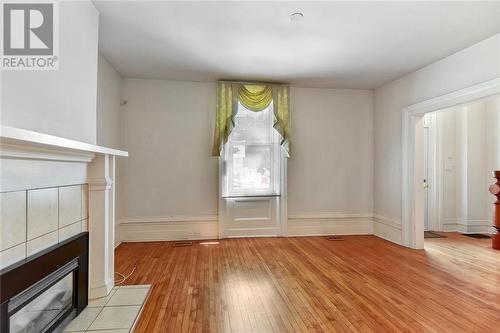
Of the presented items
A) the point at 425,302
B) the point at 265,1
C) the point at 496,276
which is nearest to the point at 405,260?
the point at 496,276

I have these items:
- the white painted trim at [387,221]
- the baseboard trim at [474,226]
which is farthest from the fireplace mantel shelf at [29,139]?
the baseboard trim at [474,226]

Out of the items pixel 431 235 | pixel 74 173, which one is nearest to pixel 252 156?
pixel 74 173

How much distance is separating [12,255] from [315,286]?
2372mm

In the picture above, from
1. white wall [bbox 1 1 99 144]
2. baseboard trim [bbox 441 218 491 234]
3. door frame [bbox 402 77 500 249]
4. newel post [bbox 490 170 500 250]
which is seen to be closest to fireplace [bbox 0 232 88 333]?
white wall [bbox 1 1 99 144]

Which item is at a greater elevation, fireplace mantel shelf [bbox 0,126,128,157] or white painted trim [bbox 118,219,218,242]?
fireplace mantel shelf [bbox 0,126,128,157]

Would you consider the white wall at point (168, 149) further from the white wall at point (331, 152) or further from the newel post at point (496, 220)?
the newel post at point (496, 220)

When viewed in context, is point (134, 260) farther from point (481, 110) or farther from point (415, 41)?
point (481, 110)

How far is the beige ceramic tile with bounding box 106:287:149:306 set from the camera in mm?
2215

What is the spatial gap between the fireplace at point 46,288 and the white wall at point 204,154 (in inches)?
86.3

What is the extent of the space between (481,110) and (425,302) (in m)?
4.45

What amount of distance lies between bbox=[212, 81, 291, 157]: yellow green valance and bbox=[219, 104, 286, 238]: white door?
0.59 feet

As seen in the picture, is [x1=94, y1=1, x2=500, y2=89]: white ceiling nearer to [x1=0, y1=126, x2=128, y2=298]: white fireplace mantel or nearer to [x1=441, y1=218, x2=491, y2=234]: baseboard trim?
[x1=0, y1=126, x2=128, y2=298]: white fireplace mantel

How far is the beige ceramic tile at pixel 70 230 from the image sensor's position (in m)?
1.84

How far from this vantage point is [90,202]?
2.26m
